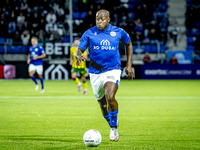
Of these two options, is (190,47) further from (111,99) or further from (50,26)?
(111,99)

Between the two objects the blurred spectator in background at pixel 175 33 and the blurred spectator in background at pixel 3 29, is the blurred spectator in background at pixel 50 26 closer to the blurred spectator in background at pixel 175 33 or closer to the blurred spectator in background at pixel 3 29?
the blurred spectator in background at pixel 3 29

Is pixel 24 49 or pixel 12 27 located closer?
pixel 24 49

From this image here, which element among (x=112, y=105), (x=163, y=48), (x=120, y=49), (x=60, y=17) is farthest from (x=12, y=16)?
(x=112, y=105)

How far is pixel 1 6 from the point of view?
89.3 ft

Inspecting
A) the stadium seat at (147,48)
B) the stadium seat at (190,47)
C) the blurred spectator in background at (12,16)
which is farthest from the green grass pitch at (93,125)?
the blurred spectator in background at (12,16)

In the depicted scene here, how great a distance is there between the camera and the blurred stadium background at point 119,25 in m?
23.5

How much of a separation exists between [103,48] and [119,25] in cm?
2056

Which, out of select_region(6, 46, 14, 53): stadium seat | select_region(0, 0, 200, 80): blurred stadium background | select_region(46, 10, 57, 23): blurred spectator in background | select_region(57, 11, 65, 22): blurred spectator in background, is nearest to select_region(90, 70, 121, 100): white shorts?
select_region(0, 0, 200, 80): blurred stadium background

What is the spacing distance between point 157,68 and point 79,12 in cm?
798

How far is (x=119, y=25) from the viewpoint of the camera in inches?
1024

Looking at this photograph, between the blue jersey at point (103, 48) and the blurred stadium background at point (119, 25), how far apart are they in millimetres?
17024

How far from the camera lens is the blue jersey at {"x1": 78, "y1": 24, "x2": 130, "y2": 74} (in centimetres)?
578

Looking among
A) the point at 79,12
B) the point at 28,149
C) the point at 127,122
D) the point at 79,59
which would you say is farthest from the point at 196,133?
the point at 79,12

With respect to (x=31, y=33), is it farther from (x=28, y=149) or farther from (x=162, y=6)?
(x=28, y=149)
